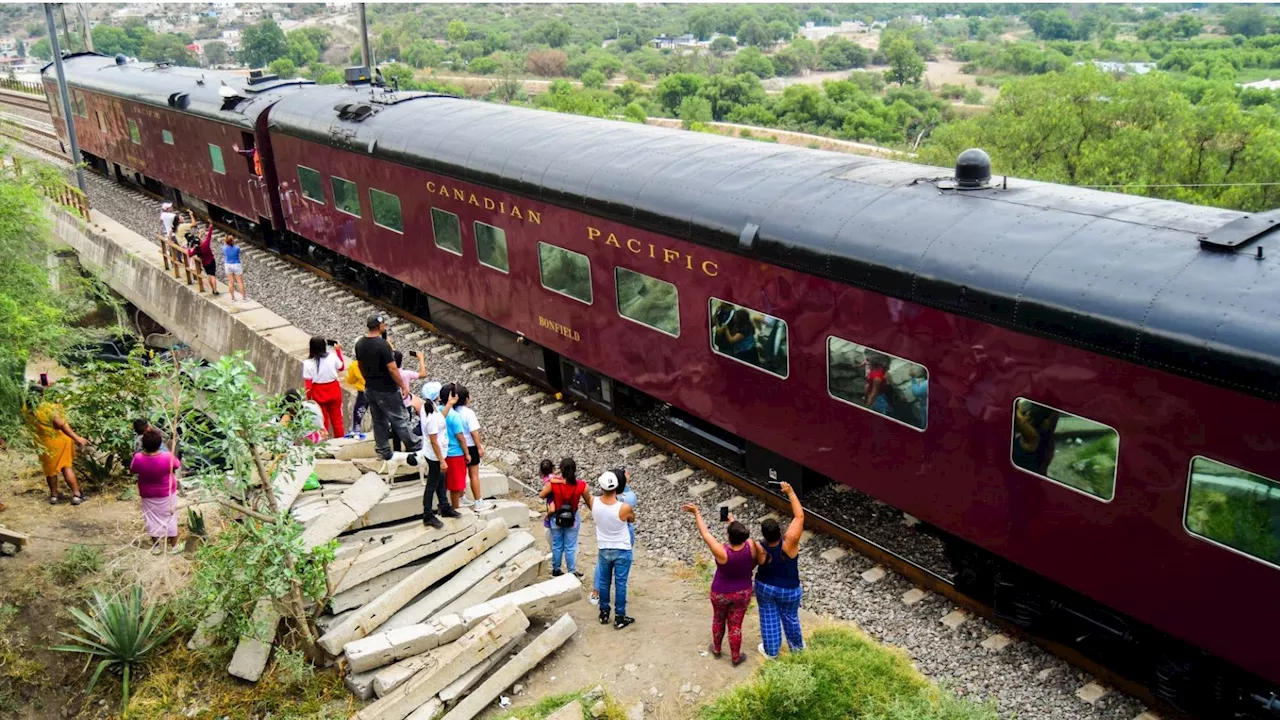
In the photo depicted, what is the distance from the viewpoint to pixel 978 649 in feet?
25.7

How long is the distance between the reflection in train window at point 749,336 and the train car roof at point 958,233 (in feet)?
2.07

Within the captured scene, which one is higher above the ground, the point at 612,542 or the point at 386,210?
the point at 386,210

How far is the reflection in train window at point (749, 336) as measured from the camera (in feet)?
30.6

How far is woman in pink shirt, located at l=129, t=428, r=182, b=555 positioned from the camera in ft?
29.2

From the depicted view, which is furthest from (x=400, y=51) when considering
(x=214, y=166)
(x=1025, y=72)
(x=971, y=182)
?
(x=971, y=182)

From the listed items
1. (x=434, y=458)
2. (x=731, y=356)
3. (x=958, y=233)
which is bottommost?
(x=434, y=458)

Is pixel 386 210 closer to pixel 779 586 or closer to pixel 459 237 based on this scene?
pixel 459 237

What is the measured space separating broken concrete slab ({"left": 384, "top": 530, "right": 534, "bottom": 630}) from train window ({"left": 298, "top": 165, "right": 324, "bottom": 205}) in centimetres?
1079

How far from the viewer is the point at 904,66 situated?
371 feet

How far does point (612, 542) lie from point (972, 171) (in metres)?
4.38

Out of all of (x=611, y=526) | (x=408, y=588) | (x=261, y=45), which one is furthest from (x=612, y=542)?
(x=261, y=45)

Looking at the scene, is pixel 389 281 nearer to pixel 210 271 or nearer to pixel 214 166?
pixel 210 271

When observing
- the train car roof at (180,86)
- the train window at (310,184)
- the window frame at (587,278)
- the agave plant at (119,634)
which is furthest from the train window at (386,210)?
the agave plant at (119,634)

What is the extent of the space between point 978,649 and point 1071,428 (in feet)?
6.65
